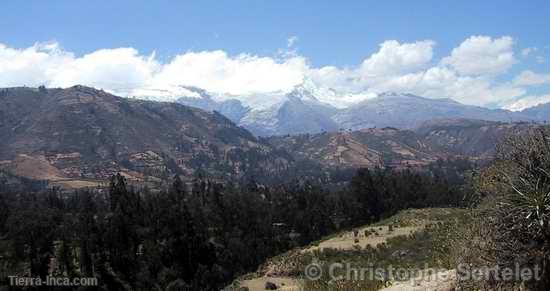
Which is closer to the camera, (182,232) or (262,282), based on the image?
(262,282)

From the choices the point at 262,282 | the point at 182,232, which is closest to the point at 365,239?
the point at 262,282

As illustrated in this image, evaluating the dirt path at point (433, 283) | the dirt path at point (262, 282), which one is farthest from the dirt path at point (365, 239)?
the dirt path at point (433, 283)

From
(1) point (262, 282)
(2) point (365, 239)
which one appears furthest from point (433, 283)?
(2) point (365, 239)

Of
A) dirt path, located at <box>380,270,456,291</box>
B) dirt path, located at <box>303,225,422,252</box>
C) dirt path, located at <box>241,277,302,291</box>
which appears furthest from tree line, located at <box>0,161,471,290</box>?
dirt path, located at <box>380,270,456,291</box>

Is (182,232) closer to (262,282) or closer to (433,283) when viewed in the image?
(262,282)

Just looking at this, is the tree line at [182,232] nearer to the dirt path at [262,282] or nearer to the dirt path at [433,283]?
the dirt path at [262,282]

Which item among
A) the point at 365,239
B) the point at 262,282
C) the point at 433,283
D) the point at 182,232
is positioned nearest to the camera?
the point at 433,283

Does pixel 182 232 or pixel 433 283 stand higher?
pixel 433 283

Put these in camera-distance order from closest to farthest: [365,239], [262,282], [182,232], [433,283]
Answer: [433,283] < [262,282] < [365,239] < [182,232]

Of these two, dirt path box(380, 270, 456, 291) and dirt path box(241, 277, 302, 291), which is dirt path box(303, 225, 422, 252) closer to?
dirt path box(241, 277, 302, 291)

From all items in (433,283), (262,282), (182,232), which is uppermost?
(433,283)

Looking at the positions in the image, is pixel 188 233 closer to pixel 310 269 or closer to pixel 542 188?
pixel 310 269

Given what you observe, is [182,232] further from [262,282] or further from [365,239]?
[262,282]

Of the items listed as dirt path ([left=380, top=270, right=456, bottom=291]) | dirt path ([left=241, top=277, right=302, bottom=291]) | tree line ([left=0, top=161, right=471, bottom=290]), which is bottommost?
tree line ([left=0, top=161, right=471, bottom=290])
